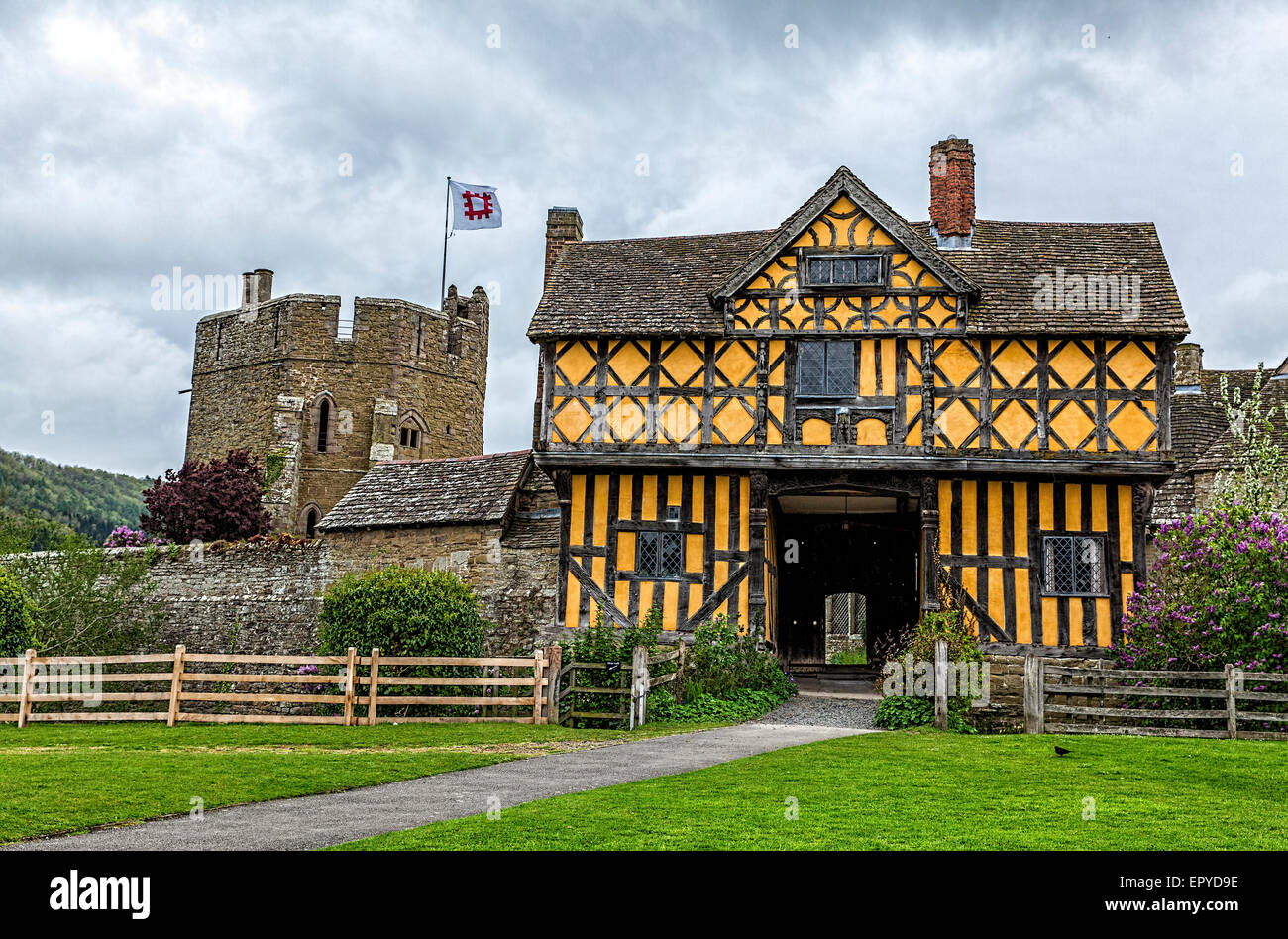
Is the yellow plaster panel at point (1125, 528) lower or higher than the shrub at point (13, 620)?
higher

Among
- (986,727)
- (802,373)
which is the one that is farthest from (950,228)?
(986,727)

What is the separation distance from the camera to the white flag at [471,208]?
35.1m

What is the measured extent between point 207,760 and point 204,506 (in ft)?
76.4

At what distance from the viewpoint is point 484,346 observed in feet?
139

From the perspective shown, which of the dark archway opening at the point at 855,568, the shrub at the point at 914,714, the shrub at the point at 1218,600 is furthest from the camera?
the dark archway opening at the point at 855,568

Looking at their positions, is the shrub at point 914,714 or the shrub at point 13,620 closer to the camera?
the shrub at point 914,714

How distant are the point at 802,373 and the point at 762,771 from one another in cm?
1101

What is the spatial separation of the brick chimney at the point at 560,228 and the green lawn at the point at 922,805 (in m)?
15.7

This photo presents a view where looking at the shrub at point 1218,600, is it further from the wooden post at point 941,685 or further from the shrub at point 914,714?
the wooden post at point 941,685

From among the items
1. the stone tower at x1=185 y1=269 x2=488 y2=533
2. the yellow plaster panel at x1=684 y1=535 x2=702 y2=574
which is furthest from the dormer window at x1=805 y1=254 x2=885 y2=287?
the stone tower at x1=185 y1=269 x2=488 y2=533

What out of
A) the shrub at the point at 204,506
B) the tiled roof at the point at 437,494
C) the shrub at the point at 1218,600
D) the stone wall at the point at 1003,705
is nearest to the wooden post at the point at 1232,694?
the shrub at the point at 1218,600

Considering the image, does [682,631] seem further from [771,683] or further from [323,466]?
[323,466]

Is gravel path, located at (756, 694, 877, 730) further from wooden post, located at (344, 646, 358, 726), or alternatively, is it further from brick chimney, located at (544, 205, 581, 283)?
brick chimney, located at (544, 205, 581, 283)

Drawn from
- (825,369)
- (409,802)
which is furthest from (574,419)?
(409,802)
